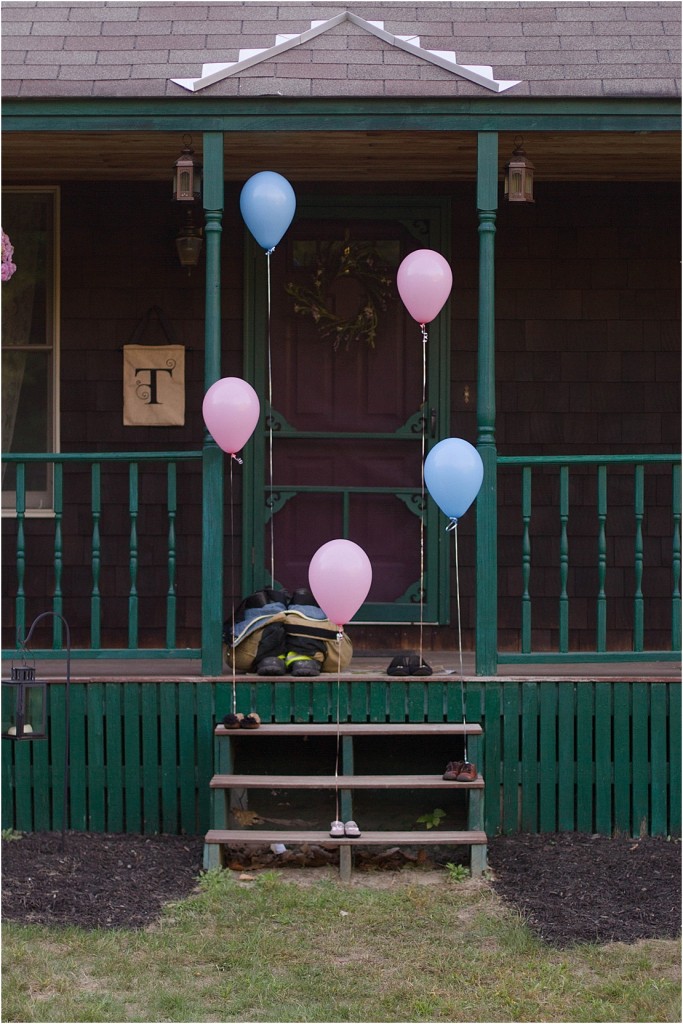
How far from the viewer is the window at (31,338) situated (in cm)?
675

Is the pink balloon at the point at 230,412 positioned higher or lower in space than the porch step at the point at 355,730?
higher

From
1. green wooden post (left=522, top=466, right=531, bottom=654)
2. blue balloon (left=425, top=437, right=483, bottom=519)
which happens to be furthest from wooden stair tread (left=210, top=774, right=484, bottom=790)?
blue balloon (left=425, top=437, right=483, bottom=519)

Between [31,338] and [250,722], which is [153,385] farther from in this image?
[250,722]

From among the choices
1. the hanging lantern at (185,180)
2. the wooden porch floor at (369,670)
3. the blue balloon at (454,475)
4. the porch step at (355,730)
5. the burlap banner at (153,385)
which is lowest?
the porch step at (355,730)

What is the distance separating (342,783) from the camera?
16.8 ft

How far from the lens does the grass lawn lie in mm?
3750

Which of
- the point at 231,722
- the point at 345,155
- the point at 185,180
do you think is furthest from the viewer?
the point at 345,155

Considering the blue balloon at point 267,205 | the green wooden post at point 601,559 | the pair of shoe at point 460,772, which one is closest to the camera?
the pair of shoe at point 460,772

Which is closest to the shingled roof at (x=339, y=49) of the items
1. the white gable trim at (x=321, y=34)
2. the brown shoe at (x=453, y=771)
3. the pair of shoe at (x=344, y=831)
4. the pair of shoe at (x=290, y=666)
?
the white gable trim at (x=321, y=34)

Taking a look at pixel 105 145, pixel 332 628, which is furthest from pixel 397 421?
pixel 105 145

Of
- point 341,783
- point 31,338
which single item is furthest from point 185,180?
point 341,783

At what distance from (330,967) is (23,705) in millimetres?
1835

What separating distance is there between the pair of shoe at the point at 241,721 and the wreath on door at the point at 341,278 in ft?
8.17

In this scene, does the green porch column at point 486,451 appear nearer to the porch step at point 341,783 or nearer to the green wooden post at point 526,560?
the green wooden post at point 526,560
